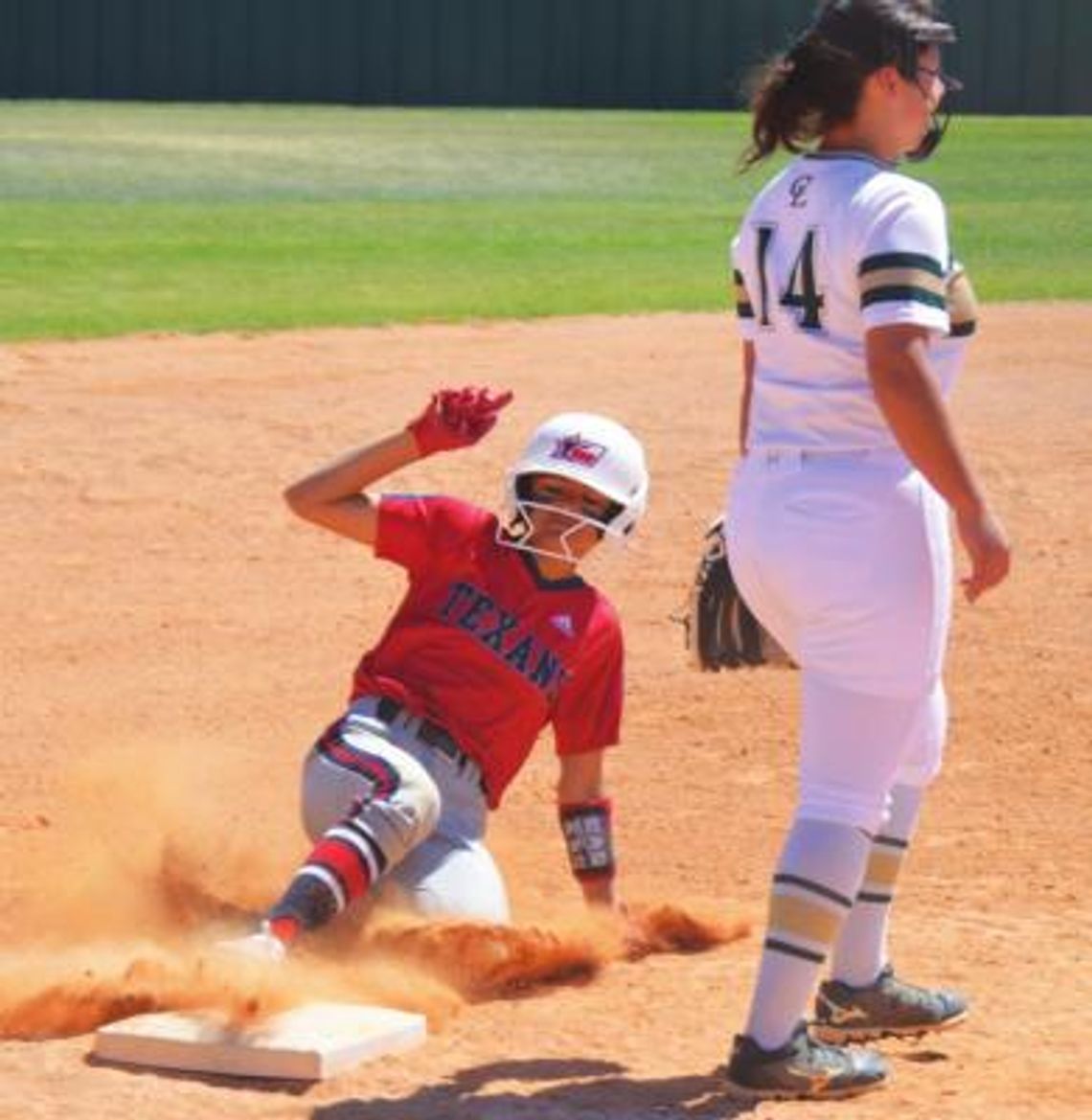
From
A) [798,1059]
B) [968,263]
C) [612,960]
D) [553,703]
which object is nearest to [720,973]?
[612,960]

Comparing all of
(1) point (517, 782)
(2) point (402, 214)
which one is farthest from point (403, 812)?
(2) point (402, 214)

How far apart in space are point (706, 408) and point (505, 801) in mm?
4872

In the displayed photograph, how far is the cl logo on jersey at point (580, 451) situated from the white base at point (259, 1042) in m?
1.12

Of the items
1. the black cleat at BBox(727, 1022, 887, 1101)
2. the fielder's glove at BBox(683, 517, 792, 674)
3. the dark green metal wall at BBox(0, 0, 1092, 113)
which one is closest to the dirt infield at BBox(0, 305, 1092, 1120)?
the black cleat at BBox(727, 1022, 887, 1101)

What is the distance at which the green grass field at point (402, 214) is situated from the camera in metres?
14.5

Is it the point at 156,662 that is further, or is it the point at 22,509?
the point at 22,509

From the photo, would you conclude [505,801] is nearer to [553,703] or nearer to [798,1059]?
[553,703]

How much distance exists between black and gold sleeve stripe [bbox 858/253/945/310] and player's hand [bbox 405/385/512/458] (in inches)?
43.5

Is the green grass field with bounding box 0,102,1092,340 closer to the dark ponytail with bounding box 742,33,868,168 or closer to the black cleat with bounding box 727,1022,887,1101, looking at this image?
the dark ponytail with bounding box 742,33,868,168

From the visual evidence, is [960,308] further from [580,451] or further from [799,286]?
[580,451]

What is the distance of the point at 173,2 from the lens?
2900cm

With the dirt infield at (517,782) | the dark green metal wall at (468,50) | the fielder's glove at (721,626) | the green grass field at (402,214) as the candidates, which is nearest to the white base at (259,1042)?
the dirt infield at (517,782)

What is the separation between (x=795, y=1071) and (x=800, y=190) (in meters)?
1.34

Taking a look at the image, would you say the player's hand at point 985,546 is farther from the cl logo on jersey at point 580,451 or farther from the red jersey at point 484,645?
the red jersey at point 484,645
